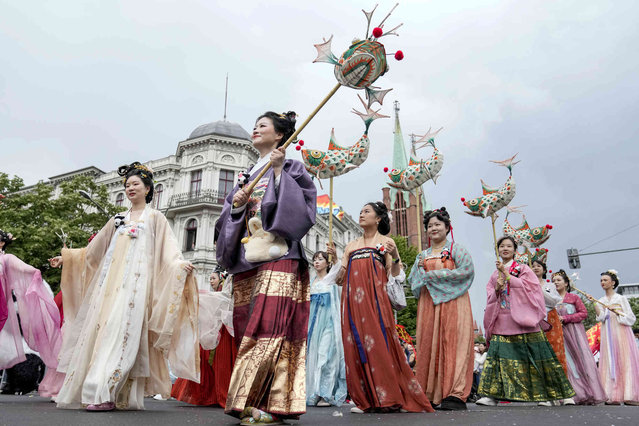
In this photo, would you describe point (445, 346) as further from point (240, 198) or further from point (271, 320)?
point (240, 198)

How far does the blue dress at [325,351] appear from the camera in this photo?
7.12 metres

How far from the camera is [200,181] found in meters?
34.4

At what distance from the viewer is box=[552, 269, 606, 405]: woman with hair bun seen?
759 centimetres

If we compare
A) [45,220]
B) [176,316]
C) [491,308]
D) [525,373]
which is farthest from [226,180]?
[176,316]

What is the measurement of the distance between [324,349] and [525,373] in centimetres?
286

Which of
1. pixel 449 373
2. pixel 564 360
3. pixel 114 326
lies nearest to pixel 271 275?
pixel 114 326

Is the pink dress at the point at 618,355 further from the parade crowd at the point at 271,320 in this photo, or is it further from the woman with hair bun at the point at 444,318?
the woman with hair bun at the point at 444,318

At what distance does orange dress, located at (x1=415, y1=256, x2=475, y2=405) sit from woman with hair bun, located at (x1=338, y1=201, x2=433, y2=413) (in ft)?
1.91

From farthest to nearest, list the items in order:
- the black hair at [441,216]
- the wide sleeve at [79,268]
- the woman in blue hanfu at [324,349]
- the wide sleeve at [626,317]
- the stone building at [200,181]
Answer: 1. the stone building at [200,181]
2. the wide sleeve at [626,317]
3. the woman in blue hanfu at [324,349]
4. the black hair at [441,216]
5. the wide sleeve at [79,268]

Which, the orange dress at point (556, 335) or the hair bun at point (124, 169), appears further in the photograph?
the orange dress at point (556, 335)

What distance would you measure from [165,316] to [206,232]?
29.3 metres

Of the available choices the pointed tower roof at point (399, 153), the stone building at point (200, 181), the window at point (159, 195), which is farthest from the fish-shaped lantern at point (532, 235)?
the pointed tower roof at point (399, 153)

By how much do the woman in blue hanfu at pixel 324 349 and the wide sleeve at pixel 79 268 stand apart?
2.78m

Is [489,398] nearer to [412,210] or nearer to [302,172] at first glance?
[302,172]
